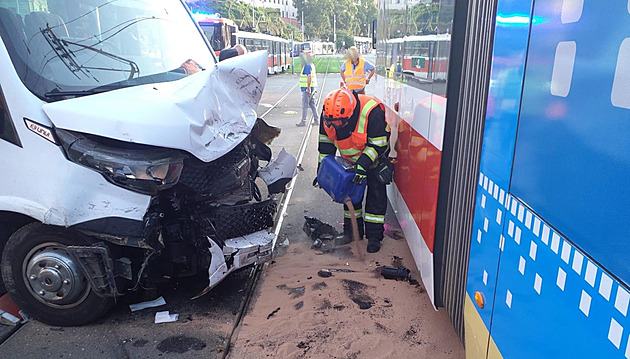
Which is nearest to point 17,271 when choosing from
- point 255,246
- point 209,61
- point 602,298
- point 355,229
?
point 255,246

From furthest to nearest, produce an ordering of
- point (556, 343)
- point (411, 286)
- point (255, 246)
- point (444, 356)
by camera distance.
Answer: point (411, 286)
point (255, 246)
point (444, 356)
point (556, 343)

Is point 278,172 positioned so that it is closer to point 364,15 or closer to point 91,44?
point 91,44

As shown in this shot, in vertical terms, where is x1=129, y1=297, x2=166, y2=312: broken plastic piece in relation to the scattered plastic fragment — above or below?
above

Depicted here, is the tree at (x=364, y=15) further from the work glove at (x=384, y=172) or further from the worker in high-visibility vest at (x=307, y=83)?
the work glove at (x=384, y=172)

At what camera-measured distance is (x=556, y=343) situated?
1.48 m

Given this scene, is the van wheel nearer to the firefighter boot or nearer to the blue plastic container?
the blue plastic container

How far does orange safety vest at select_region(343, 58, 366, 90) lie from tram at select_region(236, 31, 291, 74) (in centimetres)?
1667

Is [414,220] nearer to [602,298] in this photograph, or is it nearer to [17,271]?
[602,298]

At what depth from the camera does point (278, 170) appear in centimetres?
472

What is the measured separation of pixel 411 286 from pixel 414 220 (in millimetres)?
634

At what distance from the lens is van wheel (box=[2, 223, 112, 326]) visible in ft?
10.4

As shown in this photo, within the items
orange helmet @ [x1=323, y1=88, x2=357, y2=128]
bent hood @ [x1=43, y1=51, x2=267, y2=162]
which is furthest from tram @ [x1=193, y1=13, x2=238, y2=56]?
bent hood @ [x1=43, y1=51, x2=267, y2=162]

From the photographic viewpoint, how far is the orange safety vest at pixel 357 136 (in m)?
4.27

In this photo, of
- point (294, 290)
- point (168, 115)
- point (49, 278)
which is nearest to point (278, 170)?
point (294, 290)
